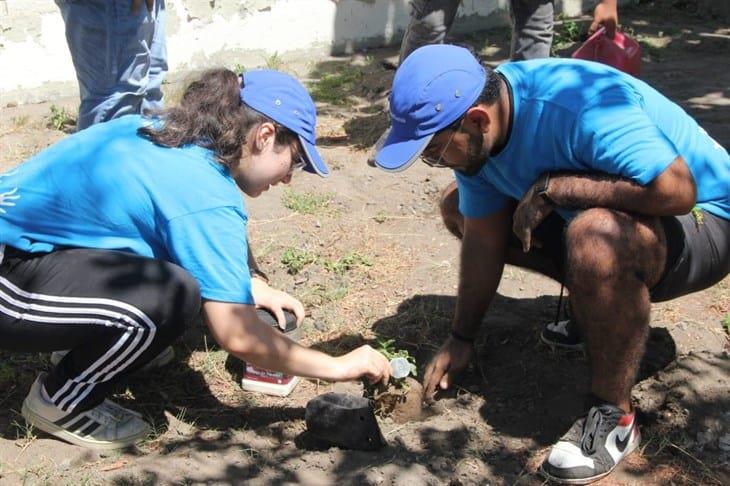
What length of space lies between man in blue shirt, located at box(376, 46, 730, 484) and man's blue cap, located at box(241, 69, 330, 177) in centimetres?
23

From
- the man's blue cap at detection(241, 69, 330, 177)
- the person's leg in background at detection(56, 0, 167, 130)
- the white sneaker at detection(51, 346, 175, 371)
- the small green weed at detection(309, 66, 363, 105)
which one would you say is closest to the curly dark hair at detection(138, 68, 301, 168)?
the man's blue cap at detection(241, 69, 330, 177)

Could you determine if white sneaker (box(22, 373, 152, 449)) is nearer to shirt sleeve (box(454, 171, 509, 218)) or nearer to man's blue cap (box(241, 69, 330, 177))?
man's blue cap (box(241, 69, 330, 177))

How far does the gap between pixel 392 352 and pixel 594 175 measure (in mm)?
1077

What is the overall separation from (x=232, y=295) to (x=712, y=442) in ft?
5.21

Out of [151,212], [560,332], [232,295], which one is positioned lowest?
[560,332]

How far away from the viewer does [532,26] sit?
5062 millimetres

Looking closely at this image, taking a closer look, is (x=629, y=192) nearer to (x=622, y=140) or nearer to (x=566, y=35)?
(x=622, y=140)

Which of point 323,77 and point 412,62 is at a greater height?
point 412,62

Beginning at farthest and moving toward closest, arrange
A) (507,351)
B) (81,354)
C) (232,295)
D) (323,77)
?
1. (323,77)
2. (507,351)
3. (81,354)
4. (232,295)

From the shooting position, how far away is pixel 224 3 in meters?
6.95

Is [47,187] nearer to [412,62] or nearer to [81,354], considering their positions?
[81,354]

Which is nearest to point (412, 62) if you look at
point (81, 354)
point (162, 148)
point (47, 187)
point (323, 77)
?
point (162, 148)

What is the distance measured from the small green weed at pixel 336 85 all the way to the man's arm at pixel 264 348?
382 centimetres

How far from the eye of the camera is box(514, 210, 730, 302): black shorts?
275 centimetres
